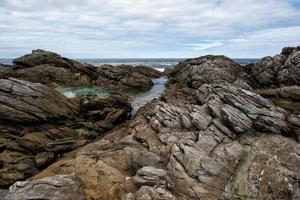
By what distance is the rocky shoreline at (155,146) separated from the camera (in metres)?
19.3

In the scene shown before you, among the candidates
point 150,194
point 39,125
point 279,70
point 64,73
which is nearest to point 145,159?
point 150,194

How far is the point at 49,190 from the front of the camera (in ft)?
62.5

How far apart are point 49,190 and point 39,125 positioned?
10801 mm

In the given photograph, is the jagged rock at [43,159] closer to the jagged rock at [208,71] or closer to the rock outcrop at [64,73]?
the jagged rock at [208,71]

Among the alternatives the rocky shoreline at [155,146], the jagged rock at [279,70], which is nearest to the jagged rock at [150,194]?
the rocky shoreline at [155,146]

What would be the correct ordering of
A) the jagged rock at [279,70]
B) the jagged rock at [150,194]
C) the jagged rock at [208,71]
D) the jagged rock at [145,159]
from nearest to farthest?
the jagged rock at [150,194] → the jagged rock at [145,159] → the jagged rock at [279,70] → the jagged rock at [208,71]

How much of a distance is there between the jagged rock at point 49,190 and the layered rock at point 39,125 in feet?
13.7

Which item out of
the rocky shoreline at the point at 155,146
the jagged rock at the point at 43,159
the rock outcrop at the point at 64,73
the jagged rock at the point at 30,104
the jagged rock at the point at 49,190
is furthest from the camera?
the rock outcrop at the point at 64,73

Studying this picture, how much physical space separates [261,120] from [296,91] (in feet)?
24.1

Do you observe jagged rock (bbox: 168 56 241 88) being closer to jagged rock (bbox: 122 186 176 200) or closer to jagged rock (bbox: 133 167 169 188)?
jagged rock (bbox: 133 167 169 188)

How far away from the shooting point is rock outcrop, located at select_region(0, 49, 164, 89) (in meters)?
59.1

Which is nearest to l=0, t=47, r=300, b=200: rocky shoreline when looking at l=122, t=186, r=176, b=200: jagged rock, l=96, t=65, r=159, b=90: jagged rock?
l=122, t=186, r=176, b=200: jagged rock

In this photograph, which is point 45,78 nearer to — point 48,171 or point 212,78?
point 212,78

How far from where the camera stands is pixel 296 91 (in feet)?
95.0
